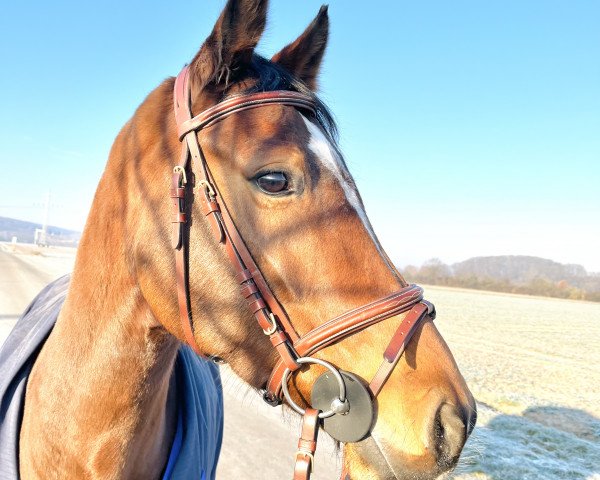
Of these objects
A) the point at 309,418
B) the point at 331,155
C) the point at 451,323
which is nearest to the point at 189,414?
the point at 309,418

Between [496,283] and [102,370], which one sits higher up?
[102,370]

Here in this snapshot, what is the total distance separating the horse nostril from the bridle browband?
183 millimetres

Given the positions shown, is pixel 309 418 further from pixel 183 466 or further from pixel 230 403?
pixel 230 403

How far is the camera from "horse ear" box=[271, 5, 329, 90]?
195 cm

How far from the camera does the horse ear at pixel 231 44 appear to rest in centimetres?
149

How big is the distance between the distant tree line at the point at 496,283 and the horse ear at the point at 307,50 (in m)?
49.5

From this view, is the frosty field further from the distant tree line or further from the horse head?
the distant tree line

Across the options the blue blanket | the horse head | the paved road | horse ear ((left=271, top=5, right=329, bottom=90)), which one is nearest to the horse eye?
the horse head

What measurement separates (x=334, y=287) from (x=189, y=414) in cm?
129

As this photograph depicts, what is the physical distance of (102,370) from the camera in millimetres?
1719

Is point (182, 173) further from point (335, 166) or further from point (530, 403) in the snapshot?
point (530, 403)

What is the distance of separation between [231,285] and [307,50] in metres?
1.22

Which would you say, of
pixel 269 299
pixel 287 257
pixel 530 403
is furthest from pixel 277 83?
pixel 530 403

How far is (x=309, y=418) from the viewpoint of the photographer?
1.33 meters
